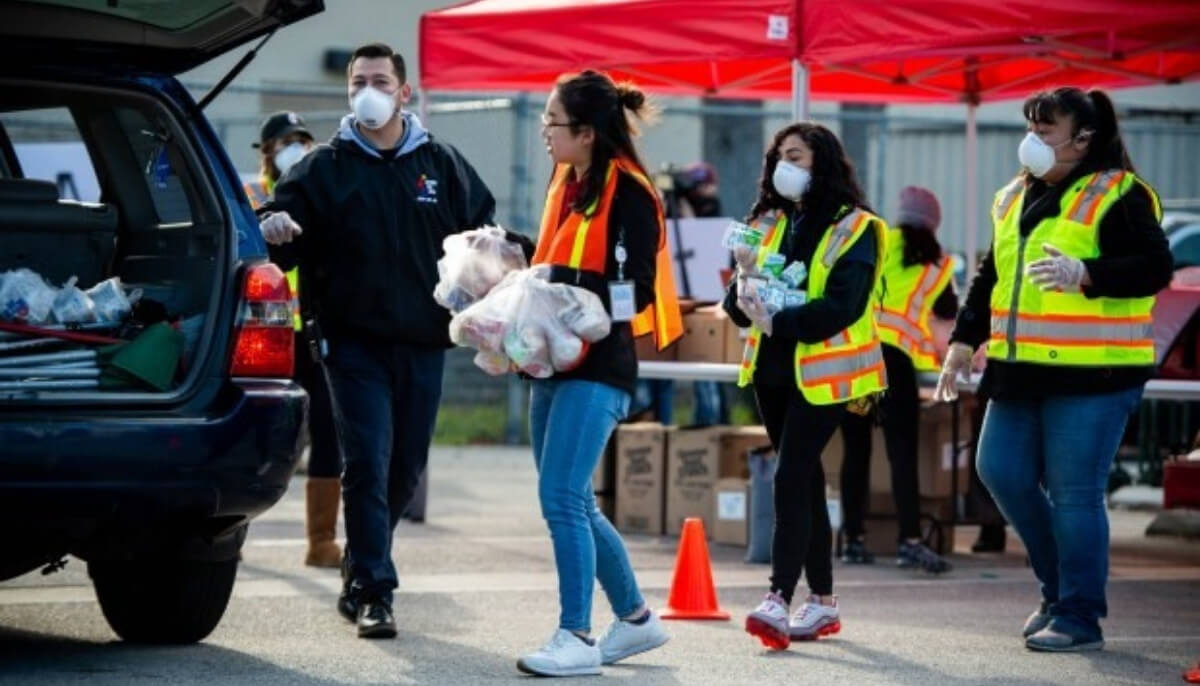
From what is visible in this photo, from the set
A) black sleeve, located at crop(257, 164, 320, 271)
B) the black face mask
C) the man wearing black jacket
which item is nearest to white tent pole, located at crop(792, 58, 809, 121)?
the man wearing black jacket

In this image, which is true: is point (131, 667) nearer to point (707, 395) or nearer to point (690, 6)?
point (690, 6)

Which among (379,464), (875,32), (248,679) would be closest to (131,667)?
(248,679)

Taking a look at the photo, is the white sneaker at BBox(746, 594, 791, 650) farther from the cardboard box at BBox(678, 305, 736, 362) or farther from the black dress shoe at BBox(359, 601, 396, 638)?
the cardboard box at BBox(678, 305, 736, 362)

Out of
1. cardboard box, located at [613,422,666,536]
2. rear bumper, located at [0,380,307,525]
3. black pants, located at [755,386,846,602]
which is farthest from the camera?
cardboard box, located at [613,422,666,536]

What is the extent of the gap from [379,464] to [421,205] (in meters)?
0.85

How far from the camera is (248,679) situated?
22.9 ft

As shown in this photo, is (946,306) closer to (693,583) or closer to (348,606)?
(693,583)

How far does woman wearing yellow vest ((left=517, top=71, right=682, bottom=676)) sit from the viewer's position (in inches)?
278

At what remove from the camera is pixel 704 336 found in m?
11.6

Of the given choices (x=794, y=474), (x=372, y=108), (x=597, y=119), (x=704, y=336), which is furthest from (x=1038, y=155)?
(x=704, y=336)

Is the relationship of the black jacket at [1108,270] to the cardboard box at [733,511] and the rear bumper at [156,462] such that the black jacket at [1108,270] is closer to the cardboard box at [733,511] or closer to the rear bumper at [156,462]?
the rear bumper at [156,462]

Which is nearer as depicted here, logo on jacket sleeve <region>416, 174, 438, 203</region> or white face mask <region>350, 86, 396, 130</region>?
white face mask <region>350, 86, 396, 130</region>

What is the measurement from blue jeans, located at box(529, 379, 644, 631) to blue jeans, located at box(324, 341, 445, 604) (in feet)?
2.84

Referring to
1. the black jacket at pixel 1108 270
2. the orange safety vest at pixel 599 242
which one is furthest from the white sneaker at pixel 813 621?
the orange safety vest at pixel 599 242
